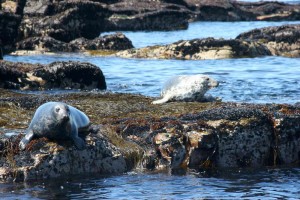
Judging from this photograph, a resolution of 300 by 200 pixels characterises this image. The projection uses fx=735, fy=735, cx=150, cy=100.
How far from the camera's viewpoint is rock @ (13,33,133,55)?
27453 mm

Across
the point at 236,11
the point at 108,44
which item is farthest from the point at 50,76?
the point at 236,11

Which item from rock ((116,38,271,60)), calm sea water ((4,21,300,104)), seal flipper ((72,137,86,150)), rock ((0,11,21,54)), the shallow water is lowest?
the shallow water

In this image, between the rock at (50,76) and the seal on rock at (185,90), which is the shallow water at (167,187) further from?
the rock at (50,76)

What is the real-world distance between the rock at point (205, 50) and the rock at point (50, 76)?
26.3ft

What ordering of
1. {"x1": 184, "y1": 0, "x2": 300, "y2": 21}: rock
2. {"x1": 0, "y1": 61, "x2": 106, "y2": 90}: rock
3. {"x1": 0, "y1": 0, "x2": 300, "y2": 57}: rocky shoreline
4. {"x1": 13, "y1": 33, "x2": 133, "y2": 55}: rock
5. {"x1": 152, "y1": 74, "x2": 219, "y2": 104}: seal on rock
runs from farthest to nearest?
{"x1": 184, "y1": 0, "x2": 300, "y2": 21}: rock → {"x1": 0, "y1": 0, "x2": 300, "y2": 57}: rocky shoreline → {"x1": 13, "y1": 33, "x2": 133, "y2": 55}: rock → {"x1": 0, "y1": 61, "x2": 106, "y2": 90}: rock → {"x1": 152, "y1": 74, "x2": 219, "y2": 104}: seal on rock

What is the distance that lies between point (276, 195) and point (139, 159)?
1778 millimetres

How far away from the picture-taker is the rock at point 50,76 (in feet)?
50.7

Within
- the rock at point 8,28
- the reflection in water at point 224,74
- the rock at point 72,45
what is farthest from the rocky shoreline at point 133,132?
the rock at point 8,28

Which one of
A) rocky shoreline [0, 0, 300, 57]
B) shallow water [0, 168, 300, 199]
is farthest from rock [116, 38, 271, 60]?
shallow water [0, 168, 300, 199]

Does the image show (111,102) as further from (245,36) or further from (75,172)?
(245,36)

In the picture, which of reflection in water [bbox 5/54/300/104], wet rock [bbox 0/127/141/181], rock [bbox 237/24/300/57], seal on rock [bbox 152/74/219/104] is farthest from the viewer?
rock [bbox 237/24/300/57]

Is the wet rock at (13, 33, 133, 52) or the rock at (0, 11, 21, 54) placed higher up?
the rock at (0, 11, 21, 54)

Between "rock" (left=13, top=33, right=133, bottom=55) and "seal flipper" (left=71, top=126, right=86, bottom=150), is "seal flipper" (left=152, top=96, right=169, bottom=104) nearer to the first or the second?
"seal flipper" (left=71, top=126, right=86, bottom=150)

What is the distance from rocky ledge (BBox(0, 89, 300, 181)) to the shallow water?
0.74ft
